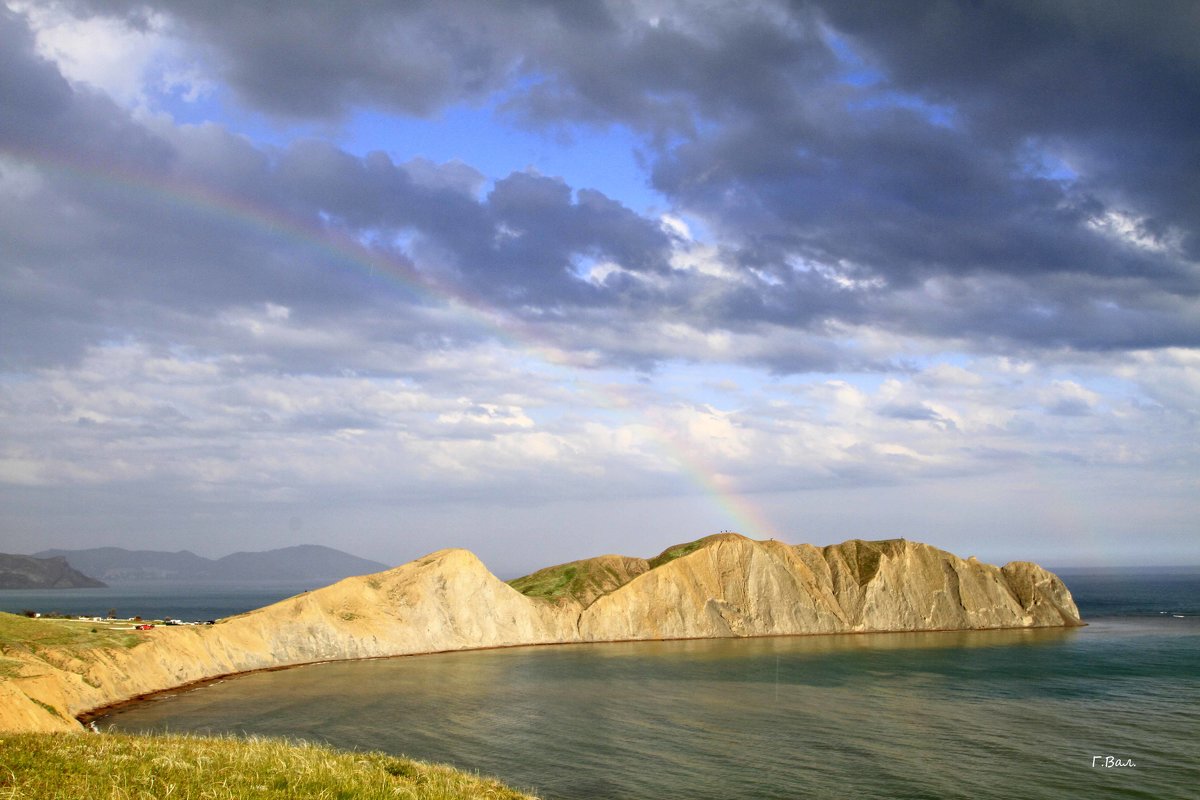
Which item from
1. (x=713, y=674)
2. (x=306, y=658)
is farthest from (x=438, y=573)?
(x=713, y=674)

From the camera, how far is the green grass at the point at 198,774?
1812 centimetres

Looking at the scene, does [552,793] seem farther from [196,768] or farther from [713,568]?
[713,568]

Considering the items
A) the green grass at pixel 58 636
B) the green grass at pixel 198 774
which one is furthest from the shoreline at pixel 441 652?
the green grass at pixel 198 774

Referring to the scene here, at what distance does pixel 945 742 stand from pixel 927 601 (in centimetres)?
9255

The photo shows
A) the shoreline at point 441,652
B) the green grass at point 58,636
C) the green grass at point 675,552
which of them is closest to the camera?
the shoreline at point 441,652

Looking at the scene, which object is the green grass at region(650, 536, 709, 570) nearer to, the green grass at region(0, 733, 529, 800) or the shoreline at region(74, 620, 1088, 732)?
the shoreline at region(74, 620, 1088, 732)

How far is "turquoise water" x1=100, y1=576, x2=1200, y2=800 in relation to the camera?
4206 centimetres

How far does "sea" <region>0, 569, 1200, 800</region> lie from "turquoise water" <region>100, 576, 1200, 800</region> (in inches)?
8.2

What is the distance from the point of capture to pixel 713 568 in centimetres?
13112

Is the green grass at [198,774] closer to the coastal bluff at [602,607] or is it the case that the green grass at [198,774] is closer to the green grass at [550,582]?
the coastal bluff at [602,607]

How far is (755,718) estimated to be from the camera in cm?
5803

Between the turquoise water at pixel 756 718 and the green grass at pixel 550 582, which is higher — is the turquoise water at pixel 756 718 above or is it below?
below

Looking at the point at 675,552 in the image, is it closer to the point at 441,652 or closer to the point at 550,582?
the point at 550,582

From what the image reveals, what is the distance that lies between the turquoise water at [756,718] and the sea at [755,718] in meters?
0.21
